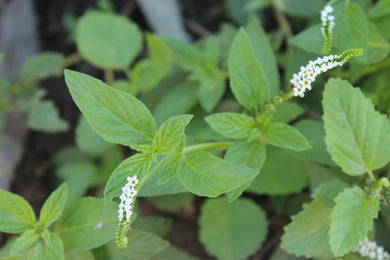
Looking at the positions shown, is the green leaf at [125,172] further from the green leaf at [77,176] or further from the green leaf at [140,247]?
the green leaf at [77,176]

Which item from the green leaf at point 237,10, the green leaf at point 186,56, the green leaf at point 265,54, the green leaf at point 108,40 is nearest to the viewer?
the green leaf at point 265,54

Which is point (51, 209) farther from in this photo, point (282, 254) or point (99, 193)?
point (282, 254)

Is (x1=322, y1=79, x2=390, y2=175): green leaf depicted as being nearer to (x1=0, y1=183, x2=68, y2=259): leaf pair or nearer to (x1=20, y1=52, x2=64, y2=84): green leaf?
(x1=0, y1=183, x2=68, y2=259): leaf pair

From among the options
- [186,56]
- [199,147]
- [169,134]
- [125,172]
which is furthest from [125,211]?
[186,56]

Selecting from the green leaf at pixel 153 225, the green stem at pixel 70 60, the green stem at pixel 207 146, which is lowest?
the green leaf at pixel 153 225

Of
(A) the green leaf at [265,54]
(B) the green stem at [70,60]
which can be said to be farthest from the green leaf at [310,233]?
(B) the green stem at [70,60]


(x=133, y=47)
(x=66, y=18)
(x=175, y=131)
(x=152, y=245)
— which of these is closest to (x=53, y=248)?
(x=152, y=245)
